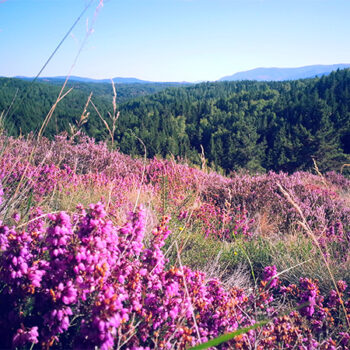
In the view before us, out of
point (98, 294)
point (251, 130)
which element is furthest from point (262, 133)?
point (98, 294)

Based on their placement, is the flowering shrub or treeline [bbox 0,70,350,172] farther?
treeline [bbox 0,70,350,172]

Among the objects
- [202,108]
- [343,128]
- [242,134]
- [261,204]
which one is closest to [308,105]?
[343,128]

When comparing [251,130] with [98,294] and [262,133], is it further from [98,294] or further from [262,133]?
[98,294]

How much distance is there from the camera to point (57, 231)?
109 centimetres

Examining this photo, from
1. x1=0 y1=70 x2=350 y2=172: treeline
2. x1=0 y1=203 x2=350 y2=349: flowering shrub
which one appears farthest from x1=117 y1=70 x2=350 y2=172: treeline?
x1=0 y1=203 x2=350 y2=349: flowering shrub

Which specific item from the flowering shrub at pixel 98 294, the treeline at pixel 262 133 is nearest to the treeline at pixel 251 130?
the treeline at pixel 262 133

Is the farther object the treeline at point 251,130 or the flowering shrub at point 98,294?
the treeline at point 251,130

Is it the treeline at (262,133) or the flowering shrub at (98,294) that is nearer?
the flowering shrub at (98,294)

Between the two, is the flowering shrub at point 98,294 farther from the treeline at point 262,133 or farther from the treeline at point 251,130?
the treeline at point 262,133

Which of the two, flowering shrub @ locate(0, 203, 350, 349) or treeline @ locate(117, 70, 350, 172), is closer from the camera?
flowering shrub @ locate(0, 203, 350, 349)

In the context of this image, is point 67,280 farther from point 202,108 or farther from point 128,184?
point 202,108

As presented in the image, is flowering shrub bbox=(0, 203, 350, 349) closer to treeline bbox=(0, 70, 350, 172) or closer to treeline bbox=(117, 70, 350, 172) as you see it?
treeline bbox=(0, 70, 350, 172)

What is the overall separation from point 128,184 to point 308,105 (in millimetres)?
60520

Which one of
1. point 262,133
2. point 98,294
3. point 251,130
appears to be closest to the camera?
point 98,294
